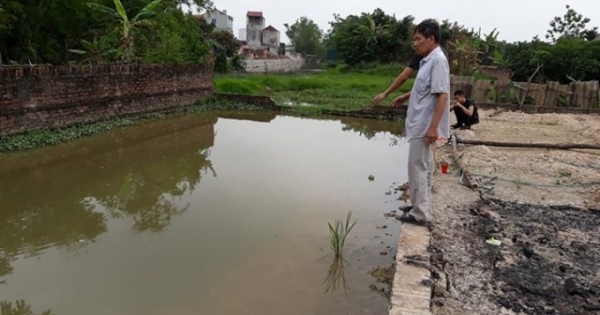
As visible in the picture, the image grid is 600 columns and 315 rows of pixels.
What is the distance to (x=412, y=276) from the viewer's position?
2.86 metres

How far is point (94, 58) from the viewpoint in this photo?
40.5ft

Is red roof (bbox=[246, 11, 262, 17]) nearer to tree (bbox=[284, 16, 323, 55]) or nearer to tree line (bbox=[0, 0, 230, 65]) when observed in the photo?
tree (bbox=[284, 16, 323, 55])

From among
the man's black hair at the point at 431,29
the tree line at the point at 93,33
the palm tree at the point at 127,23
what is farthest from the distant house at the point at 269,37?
the man's black hair at the point at 431,29

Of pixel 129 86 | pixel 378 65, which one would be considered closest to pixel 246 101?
pixel 129 86

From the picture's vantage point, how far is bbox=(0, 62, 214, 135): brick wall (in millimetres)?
8320

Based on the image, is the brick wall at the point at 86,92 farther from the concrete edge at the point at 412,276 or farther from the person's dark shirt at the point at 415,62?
the concrete edge at the point at 412,276

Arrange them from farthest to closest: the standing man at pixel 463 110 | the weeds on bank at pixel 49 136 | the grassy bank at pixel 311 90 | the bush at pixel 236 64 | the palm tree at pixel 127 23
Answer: the bush at pixel 236 64, the grassy bank at pixel 311 90, the palm tree at pixel 127 23, the standing man at pixel 463 110, the weeds on bank at pixel 49 136

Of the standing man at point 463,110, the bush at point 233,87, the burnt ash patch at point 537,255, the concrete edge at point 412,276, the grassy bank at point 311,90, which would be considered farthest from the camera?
the bush at point 233,87

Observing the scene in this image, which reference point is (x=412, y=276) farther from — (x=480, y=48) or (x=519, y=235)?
(x=480, y=48)

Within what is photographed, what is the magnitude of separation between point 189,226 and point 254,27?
57.2m

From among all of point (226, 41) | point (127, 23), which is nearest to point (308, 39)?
point (226, 41)

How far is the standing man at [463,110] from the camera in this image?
829cm

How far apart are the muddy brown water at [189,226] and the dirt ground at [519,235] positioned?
0.66 metres

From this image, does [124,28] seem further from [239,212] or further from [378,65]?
[378,65]
